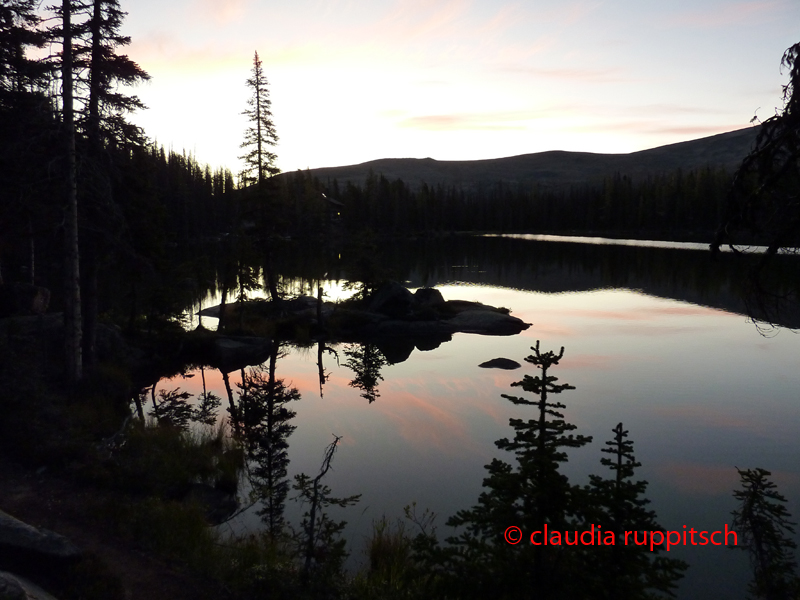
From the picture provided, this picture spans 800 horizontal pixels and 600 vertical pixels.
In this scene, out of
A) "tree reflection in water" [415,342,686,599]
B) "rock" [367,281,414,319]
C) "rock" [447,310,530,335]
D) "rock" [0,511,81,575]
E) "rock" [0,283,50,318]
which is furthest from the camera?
"rock" [367,281,414,319]

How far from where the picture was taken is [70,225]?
16.7 meters

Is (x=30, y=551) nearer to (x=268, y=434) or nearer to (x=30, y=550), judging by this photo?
(x=30, y=550)

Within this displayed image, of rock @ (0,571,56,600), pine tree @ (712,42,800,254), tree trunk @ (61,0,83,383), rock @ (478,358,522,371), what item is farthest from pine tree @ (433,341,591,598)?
rock @ (478,358,522,371)

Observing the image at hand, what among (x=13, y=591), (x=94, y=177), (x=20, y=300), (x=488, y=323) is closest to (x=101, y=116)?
(x=94, y=177)

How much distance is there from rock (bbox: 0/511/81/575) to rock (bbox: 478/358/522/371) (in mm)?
19720

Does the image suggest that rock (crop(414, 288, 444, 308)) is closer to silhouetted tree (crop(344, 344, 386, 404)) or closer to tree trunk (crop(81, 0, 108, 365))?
silhouetted tree (crop(344, 344, 386, 404))

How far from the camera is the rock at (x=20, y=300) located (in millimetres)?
22297

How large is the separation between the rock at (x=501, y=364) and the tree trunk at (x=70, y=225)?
16.0 meters

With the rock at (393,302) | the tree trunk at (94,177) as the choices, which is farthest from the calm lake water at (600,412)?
the tree trunk at (94,177)

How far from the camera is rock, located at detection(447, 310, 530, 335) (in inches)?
1330

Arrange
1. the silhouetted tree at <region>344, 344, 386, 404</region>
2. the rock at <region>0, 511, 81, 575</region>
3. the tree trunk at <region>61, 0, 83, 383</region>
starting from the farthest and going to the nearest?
the silhouetted tree at <region>344, 344, 386, 404</region>, the tree trunk at <region>61, 0, 83, 383</region>, the rock at <region>0, 511, 81, 575</region>

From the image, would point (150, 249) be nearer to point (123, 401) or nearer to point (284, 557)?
point (123, 401)

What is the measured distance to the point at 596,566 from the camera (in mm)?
6801

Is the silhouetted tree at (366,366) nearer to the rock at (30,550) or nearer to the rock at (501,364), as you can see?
the rock at (501,364)
